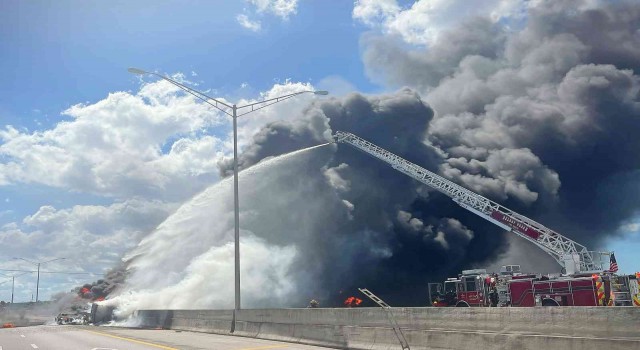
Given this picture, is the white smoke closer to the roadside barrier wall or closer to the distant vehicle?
the distant vehicle

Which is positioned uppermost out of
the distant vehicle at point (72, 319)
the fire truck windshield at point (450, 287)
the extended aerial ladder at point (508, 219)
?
the extended aerial ladder at point (508, 219)

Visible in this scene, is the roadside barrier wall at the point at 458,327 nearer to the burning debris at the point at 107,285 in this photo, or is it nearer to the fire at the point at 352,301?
the fire at the point at 352,301

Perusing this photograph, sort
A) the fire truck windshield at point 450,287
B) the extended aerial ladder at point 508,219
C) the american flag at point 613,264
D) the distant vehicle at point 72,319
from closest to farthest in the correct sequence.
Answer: the fire truck windshield at point 450,287 < the american flag at point 613,264 < the extended aerial ladder at point 508,219 < the distant vehicle at point 72,319

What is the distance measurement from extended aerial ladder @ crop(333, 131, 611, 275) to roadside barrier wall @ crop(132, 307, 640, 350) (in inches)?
813

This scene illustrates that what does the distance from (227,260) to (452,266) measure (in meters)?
25.0

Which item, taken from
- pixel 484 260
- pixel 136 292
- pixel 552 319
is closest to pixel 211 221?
pixel 136 292

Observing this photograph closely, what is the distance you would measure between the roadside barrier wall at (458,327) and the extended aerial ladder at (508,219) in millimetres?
20639

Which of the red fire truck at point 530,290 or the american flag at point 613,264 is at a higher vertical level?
the american flag at point 613,264

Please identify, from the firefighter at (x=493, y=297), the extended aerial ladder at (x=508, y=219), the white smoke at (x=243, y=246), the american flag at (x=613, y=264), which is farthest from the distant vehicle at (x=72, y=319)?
the american flag at (x=613, y=264)

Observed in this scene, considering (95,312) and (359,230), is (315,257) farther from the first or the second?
(95,312)

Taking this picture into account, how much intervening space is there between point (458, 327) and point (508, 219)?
113ft

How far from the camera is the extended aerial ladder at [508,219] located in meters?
40.1

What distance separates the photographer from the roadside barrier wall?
9492 millimetres

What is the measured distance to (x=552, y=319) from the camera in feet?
34.6
